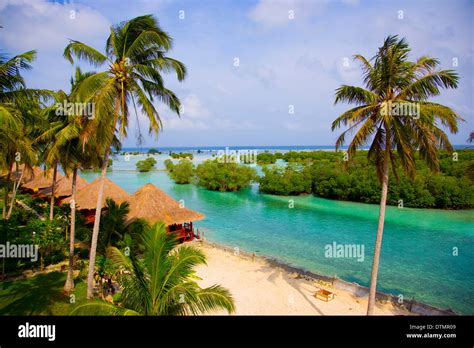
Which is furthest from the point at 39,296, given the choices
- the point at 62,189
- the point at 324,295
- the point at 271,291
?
the point at 62,189

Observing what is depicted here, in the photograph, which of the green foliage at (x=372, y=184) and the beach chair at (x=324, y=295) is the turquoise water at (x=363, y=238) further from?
the beach chair at (x=324, y=295)

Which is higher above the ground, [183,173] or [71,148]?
[71,148]

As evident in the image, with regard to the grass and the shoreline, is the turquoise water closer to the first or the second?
the shoreline

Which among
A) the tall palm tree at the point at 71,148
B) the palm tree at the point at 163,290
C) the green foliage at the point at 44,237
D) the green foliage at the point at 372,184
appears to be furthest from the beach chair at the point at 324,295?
the green foliage at the point at 372,184

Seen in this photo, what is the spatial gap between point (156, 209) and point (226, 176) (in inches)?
1007

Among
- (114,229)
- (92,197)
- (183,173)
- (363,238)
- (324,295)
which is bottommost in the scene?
(363,238)

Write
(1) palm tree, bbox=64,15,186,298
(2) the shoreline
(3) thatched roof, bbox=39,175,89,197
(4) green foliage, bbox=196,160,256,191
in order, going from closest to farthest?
(1) palm tree, bbox=64,15,186,298 < (2) the shoreline < (3) thatched roof, bbox=39,175,89,197 < (4) green foliage, bbox=196,160,256,191

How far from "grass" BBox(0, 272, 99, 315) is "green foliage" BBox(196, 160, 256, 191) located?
30286 mm

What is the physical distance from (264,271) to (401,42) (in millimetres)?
9979

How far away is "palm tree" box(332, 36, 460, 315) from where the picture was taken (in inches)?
232

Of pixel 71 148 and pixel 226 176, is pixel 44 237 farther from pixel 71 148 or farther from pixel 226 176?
pixel 226 176

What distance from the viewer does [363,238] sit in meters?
18.8

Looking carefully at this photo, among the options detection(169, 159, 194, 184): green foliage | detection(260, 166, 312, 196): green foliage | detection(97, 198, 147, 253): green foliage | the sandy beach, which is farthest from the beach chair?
detection(169, 159, 194, 184): green foliage
